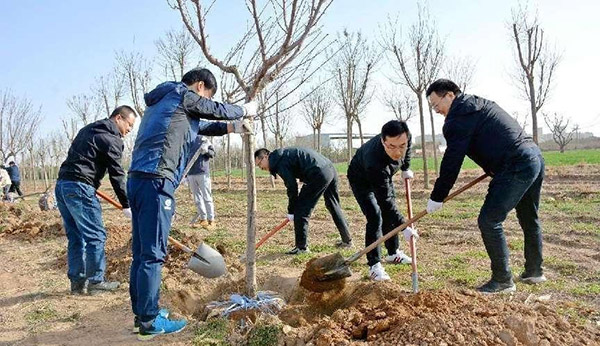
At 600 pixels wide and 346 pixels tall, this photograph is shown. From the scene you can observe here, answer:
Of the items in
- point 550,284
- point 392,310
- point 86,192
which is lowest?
point 550,284

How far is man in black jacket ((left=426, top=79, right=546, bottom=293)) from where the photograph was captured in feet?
13.1

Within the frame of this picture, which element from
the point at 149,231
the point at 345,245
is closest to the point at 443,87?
the point at 149,231

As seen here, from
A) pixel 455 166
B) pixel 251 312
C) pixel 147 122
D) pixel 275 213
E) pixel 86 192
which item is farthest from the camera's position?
pixel 275 213

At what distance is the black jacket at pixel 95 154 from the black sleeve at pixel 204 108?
1.64 meters

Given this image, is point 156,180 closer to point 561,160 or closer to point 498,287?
point 498,287

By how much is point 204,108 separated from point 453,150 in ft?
6.64

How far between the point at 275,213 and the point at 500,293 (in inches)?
282

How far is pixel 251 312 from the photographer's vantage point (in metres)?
3.72

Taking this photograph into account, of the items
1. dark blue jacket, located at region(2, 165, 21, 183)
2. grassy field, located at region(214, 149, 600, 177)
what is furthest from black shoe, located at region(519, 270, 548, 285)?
grassy field, located at region(214, 149, 600, 177)

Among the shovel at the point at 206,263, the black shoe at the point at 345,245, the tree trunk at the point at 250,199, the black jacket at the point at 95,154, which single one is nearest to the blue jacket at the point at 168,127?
the tree trunk at the point at 250,199

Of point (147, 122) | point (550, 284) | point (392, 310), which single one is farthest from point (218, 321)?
point (550, 284)

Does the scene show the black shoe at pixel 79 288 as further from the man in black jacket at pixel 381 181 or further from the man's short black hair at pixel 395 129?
the man's short black hair at pixel 395 129

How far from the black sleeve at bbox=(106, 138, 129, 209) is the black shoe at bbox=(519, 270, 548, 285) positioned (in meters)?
3.73

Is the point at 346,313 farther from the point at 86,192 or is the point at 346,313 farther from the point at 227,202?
the point at 227,202
